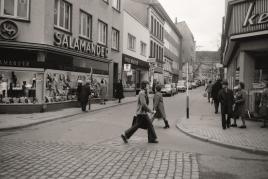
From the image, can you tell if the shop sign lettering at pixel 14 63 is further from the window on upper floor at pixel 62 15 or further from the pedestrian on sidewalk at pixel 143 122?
the pedestrian on sidewalk at pixel 143 122

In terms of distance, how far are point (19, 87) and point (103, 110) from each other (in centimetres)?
479

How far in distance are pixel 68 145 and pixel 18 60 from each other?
30.3 feet

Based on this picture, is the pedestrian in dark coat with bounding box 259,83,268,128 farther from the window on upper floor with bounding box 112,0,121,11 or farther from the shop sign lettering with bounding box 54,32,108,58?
the window on upper floor with bounding box 112,0,121,11

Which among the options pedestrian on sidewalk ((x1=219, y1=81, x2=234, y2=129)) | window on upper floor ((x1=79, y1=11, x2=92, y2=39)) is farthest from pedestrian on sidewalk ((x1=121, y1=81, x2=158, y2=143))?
window on upper floor ((x1=79, y1=11, x2=92, y2=39))

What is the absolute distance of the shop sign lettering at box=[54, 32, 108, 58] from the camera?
18600mm

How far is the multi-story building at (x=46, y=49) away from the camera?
1661 cm

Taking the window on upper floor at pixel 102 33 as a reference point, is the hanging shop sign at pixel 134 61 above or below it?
below

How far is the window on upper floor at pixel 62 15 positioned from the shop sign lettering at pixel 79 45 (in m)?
0.70

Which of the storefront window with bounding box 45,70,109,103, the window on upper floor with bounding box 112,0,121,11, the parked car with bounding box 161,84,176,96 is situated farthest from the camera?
the parked car with bounding box 161,84,176,96

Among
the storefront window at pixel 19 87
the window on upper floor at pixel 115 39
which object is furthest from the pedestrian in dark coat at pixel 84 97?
the window on upper floor at pixel 115 39

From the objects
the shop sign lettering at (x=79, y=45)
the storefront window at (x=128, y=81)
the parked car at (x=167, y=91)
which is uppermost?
the shop sign lettering at (x=79, y=45)

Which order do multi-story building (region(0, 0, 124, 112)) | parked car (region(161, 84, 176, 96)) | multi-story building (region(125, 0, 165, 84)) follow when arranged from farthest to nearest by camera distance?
multi-story building (region(125, 0, 165, 84)), parked car (region(161, 84, 176, 96)), multi-story building (region(0, 0, 124, 112))

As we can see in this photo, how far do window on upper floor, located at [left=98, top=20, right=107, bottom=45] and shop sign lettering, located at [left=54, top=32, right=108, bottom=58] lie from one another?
744mm

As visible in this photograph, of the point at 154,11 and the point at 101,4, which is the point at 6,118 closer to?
the point at 101,4
